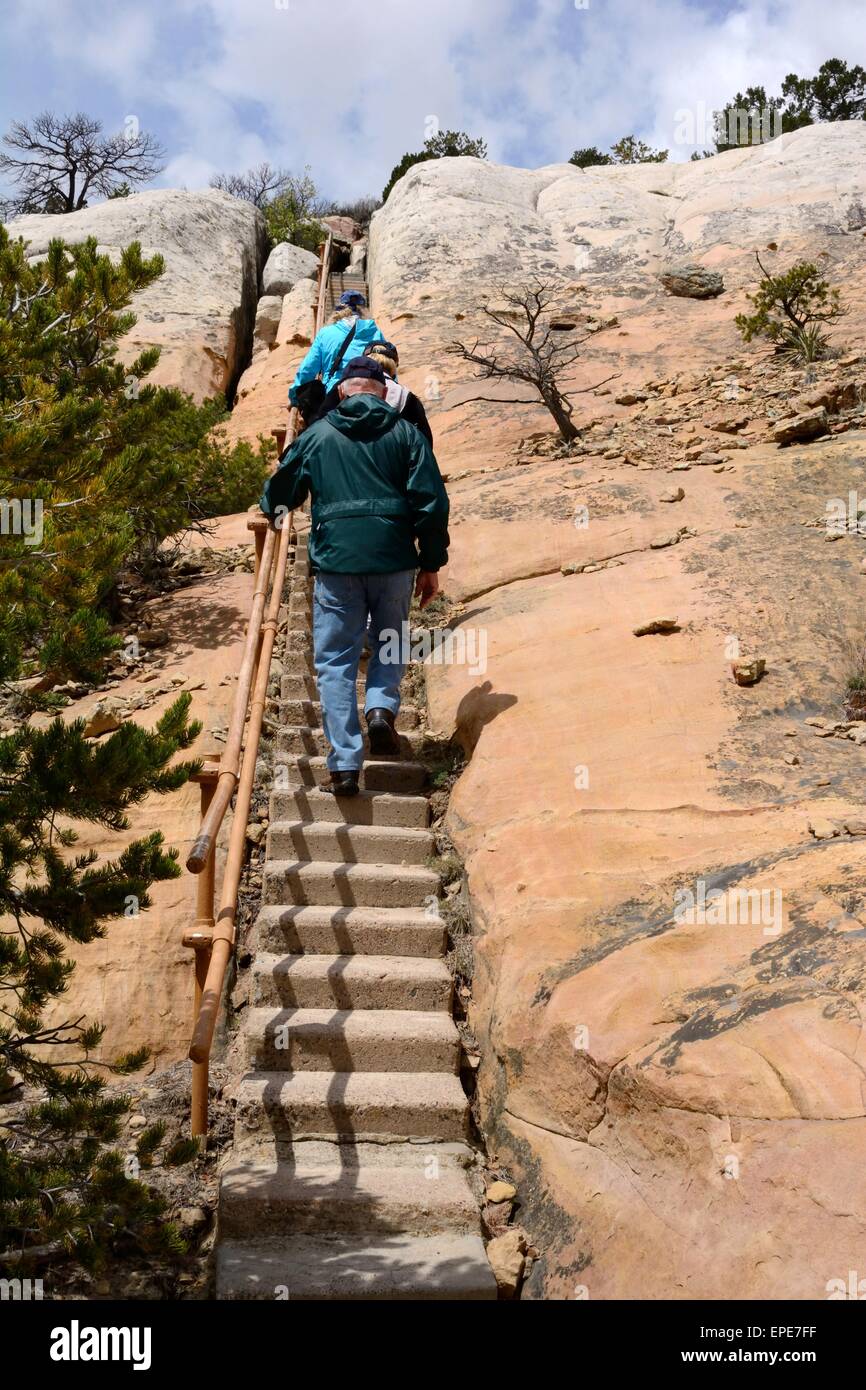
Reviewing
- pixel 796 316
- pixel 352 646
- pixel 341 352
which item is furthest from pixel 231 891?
pixel 796 316

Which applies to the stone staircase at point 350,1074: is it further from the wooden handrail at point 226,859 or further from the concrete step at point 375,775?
the wooden handrail at point 226,859

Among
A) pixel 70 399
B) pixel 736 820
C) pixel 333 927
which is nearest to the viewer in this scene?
pixel 70 399

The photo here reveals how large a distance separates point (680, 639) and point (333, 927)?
1.91 meters

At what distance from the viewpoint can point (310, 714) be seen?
5527mm

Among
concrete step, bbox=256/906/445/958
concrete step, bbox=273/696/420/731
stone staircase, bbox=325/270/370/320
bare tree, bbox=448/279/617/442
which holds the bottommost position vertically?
concrete step, bbox=256/906/445/958

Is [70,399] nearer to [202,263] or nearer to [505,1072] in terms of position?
[505,1072]

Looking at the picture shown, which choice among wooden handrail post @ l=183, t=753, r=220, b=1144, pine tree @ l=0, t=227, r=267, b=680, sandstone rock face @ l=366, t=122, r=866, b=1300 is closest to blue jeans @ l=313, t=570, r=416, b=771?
sandstone rock face @ l=366, t=122, r=866, b=1300

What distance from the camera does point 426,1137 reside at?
3592 mm

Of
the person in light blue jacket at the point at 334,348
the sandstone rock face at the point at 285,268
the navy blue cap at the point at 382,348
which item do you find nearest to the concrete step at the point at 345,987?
the navy blue cap at the point at 382,348

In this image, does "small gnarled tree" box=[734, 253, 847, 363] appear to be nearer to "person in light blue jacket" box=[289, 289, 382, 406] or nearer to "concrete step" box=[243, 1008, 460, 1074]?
"person in light blue jacket" box=[289, 289, 382, 406]

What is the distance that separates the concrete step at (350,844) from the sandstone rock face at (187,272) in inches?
410

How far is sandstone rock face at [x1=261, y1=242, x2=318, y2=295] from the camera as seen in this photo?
1850 centimetres

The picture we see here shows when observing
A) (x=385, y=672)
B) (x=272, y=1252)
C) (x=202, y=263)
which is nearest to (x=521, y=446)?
(x=385, y=672)

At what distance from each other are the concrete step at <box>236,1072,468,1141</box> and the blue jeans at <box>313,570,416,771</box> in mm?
1475
